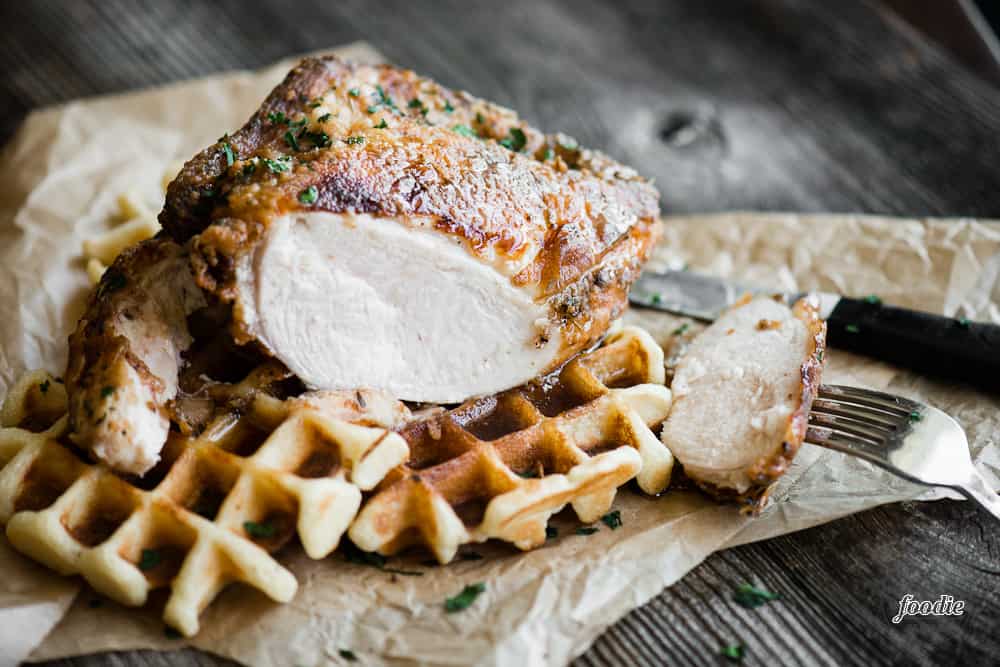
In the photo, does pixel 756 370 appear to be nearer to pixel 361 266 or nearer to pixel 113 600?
pixel 361 266

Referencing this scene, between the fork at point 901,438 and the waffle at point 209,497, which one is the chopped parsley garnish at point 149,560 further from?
the fork at point 901,438

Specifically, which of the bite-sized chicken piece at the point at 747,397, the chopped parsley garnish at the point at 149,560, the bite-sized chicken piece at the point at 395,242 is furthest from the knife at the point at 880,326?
the chopped parsley garnish at the point at 149,560

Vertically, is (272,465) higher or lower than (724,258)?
higher

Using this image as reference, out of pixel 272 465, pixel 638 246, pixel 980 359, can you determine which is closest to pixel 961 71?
pixel 980 359

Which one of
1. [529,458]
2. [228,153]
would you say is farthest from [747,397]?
[228,153]

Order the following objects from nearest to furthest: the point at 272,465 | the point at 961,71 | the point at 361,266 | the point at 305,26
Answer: the point at 272,465, the point at 361,266, the point at 961,71, the point at 305,26

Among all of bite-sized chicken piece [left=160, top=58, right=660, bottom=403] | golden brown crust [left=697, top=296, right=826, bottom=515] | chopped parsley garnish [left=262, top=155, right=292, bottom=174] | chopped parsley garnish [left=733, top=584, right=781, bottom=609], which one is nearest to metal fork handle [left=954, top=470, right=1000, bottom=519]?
golden brown crust [left=697, top=296, right=826, bottom=515]
